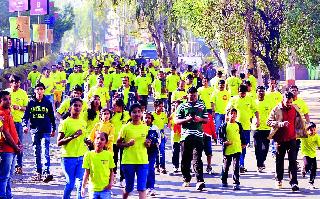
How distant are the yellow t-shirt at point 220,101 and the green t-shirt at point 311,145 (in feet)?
13.5

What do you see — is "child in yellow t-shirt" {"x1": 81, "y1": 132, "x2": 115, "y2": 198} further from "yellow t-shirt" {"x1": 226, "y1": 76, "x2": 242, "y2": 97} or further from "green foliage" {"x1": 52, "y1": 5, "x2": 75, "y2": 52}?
"green foliage" {"x1": 52, "y1": 5, "x2": 75, "y2": 52}

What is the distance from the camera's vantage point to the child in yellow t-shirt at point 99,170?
9078mm

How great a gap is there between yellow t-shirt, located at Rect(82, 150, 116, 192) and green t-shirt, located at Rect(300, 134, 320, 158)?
4818 millimetres

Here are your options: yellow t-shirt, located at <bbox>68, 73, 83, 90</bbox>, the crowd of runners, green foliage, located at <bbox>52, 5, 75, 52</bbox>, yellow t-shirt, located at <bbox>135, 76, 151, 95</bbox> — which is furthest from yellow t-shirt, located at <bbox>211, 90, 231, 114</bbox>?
green foliage, located at <bbox>52, 5, 75, 52</bbox>

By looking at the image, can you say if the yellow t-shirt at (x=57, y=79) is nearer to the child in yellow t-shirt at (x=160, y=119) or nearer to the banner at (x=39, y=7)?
the child in yellow t-shirt at (x=160, y=119)

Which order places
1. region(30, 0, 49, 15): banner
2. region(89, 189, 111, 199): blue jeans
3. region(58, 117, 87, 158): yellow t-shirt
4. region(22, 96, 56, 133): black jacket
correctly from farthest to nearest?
region(30, 0, 49, 15): banner → region(22, 96, 56, 133): black jacket → region(58, 117, 87, 158): yellow t-shirt → region(89, 189, 111, 199): blue jeans

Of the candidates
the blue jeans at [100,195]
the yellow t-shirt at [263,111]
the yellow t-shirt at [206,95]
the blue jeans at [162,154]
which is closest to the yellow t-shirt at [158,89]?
the yellow t-shirt at [206,95]

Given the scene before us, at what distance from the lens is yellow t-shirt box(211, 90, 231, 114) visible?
17.0 meters

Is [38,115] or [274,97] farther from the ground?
[274,97]

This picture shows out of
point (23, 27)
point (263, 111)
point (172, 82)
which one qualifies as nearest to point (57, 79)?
point (172, 82)

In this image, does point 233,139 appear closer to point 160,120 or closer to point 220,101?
point 160,120

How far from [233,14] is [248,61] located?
174 centimetres

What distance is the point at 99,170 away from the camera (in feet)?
30.0

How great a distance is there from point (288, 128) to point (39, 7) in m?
28.2
